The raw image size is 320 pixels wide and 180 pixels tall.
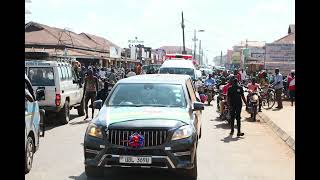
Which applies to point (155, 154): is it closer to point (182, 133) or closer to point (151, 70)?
point (182, 133)

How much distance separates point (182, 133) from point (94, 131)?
135 centimetres

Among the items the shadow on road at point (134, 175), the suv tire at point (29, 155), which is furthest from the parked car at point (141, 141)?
Answer: the suv tire at point (29, 155)

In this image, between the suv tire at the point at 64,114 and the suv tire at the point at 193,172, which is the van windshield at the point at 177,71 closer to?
the suv tire at the point at 64,114

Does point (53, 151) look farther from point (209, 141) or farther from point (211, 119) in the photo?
point (211, 119)

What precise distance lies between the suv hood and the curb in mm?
4727

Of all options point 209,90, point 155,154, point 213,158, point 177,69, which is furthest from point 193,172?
point 177,69

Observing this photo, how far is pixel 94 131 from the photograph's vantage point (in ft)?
25.1

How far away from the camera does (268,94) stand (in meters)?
22.8

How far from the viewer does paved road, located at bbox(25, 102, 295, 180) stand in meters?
8.34

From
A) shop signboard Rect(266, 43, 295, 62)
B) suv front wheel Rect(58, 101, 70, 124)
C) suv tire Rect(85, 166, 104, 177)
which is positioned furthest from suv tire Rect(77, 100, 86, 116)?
shop signboard Rect(266, 43, 295, 62)

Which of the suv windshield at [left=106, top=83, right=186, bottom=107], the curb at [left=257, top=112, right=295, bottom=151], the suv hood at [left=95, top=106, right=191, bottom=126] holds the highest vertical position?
the suv windshield at [left=106, top=83, right=186, bottom=107]

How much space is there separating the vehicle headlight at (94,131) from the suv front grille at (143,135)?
181 millimetres

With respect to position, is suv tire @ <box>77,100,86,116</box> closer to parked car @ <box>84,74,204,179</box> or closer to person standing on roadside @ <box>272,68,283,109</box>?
person standing on roadside @ <box>272,68,283,109</box>

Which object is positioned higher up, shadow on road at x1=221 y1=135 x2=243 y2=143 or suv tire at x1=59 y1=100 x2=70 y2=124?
suv tire at x1=59 y1=100 x2=70 y2=124
